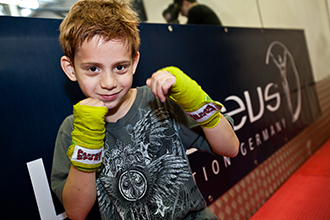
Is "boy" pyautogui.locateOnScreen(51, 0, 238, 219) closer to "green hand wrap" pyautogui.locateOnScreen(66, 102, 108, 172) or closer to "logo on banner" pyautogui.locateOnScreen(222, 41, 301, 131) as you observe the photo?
"green hand wrap" pyautogui.locateOnScreen(66, 102, 108, 172)

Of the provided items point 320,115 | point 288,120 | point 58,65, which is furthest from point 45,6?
point 320,115

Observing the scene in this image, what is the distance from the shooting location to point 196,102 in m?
0.64

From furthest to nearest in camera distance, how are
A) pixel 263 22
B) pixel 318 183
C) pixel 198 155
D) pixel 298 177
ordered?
1. pixel 263 22
2. pixel 298 177
3. pixel 318 183
4. pixel 198 155

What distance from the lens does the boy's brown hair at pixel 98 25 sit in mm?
632

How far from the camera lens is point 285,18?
2.19m

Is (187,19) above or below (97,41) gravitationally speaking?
above

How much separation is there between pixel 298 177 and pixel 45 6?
1642mm

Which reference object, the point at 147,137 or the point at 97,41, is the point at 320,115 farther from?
the point at 97,41

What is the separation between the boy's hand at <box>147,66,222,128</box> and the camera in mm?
→ 602

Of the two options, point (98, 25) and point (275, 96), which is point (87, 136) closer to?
point (98, 25)

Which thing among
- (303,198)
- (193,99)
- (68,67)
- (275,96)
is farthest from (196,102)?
(275,96)

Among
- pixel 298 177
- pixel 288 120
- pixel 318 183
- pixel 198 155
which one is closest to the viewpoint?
pixel 198 155

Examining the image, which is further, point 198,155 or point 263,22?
point 263,22

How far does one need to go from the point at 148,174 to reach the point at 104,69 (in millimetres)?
326
